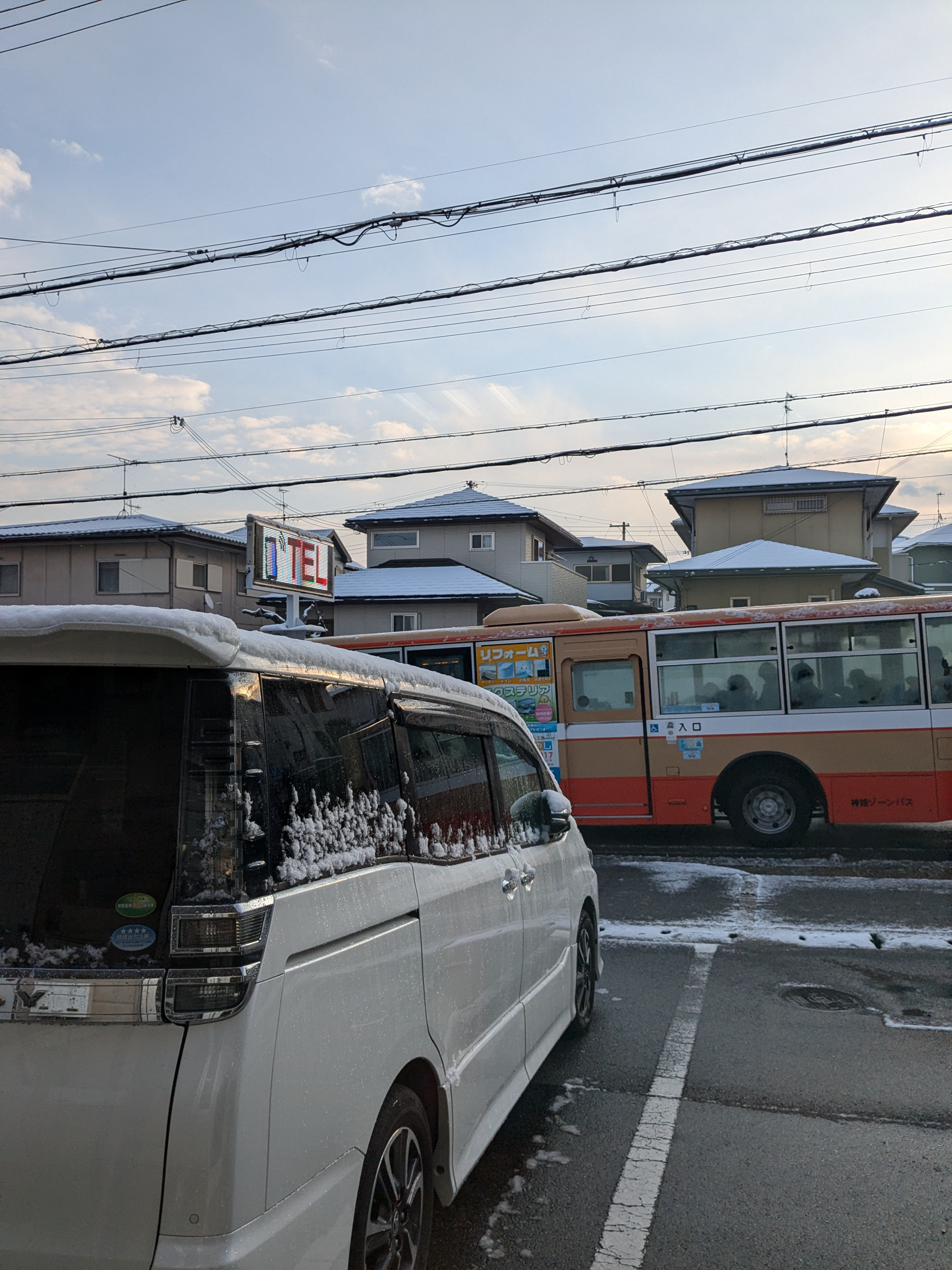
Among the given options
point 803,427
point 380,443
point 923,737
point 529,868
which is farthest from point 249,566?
point 529,868

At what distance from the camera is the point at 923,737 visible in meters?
10.3

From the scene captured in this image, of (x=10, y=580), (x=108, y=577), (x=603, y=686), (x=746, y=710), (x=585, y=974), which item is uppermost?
(x=10, y=580)

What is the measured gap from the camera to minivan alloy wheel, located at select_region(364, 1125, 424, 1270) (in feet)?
8.11

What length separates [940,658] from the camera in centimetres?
1040

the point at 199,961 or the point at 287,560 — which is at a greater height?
the point at 287,560

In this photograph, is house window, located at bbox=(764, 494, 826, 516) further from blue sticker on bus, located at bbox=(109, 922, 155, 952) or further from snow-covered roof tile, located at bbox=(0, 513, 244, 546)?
blue sticker on bus, located at bbox=(109, 922, 155, 952)

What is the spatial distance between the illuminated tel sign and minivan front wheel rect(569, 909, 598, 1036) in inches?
817

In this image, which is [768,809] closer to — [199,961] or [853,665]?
→ [853,665]

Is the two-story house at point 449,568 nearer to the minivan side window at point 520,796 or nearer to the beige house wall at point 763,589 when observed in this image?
the beige house wall at point 763,589

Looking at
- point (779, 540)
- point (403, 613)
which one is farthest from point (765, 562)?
point (403, 613)

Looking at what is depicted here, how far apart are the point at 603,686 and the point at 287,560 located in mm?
17106

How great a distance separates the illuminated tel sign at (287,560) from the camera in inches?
993

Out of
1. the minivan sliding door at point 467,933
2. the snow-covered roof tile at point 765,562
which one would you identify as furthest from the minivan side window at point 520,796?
the snow-covered roof tile at point 765,562

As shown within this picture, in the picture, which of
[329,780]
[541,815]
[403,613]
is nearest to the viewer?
[329,780]
